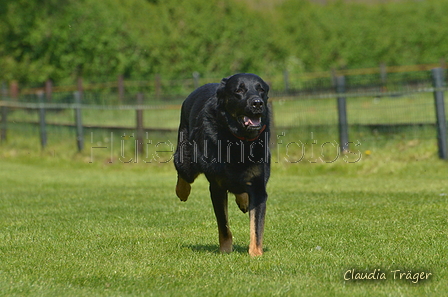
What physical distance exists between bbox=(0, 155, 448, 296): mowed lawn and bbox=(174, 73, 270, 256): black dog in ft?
1.24

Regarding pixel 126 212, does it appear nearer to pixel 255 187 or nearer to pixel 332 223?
pixel 332 223

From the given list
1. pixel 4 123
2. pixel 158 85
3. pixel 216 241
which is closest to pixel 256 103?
pixel 216 241

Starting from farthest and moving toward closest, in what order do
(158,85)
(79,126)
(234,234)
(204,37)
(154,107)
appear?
(204,37) → (158,85) → (79,126) → (154,107) → (234,234)

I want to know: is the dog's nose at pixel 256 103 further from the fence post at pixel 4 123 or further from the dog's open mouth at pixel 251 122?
the fence post at pixel 4 123

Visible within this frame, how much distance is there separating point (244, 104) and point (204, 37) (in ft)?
109

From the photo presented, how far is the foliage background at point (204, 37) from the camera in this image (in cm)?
3067

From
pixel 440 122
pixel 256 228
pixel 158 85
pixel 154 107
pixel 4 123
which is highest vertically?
pixel 158 85

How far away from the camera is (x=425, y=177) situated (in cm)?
1266

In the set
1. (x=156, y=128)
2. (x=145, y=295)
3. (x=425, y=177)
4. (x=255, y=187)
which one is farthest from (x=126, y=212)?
(x=156, y=128)

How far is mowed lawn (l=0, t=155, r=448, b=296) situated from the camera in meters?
4.76

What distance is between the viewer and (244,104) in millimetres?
5832

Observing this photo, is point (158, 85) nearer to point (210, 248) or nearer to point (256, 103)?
point (210, 248)

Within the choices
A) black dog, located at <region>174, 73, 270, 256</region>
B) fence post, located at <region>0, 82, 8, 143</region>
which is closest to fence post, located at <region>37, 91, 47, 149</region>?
fence post, located at <region>0, 82, 8, 143</region>

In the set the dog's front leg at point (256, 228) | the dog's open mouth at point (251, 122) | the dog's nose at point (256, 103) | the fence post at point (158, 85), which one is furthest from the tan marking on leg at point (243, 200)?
the fence post at point (158, 85)
